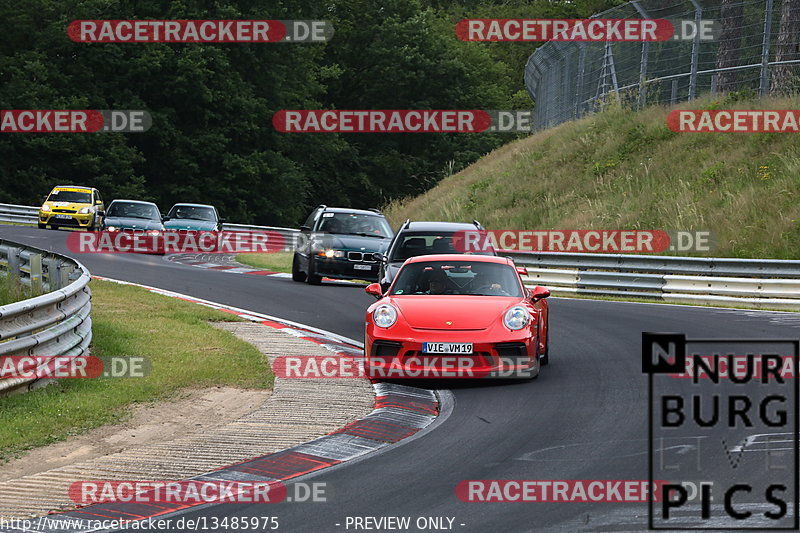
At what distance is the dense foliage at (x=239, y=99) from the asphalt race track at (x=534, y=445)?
4153cm

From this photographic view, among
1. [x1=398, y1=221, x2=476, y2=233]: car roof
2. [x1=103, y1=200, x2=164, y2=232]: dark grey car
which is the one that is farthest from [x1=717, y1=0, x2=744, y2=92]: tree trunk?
[x1=103, y1=200, x2=164, y2=232]: dark grey car

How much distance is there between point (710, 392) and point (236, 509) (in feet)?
17.9

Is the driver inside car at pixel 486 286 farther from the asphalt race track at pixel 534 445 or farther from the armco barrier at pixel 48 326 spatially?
the armco barrier at pixel 48 326

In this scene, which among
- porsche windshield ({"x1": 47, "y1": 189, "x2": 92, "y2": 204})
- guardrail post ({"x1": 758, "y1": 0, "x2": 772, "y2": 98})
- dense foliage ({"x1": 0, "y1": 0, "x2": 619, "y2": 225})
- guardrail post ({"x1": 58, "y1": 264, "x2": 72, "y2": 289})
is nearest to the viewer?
guardrail post ({"x1": 58, "y1": 264, "x2": 72, "y2": 289})

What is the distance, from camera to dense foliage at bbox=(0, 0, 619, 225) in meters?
56.7

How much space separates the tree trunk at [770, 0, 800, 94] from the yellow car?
22.5 meters

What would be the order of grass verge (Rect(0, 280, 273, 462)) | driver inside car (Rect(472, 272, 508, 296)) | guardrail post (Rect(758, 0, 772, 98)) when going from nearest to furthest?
grass verge (Rect(0, 280, 273, 462)) < driver inside car (Rect(472, 272, 508, 296)) < guardrail post (Rect(758, 0, 772, 98))

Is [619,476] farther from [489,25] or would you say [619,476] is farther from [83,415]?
[489,25]

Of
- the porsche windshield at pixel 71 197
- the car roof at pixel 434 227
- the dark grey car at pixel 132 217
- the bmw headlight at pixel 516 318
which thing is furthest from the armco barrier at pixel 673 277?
the porsche windshield at pixel 71 197

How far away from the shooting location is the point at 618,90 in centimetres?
3581

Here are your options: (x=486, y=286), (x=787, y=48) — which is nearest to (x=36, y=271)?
(x=486, y=286)

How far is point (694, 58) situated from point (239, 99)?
32.9 metres

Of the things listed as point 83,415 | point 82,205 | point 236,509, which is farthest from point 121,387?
point 82,205

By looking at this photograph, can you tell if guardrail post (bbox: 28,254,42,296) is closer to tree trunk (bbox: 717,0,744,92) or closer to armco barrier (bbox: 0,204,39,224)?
tree trunk (bbox: 717,0,744,92)
